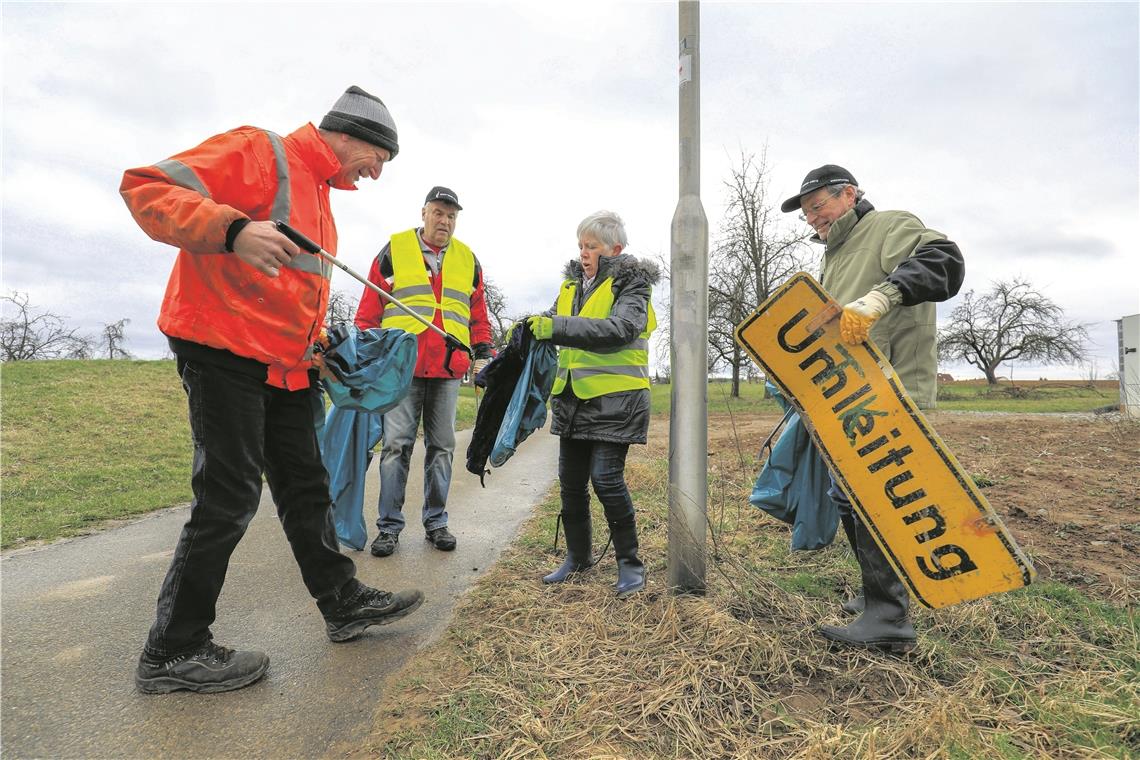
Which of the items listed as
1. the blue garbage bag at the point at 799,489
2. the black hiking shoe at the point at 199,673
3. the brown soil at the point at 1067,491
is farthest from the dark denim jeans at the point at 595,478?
the black hiking shoe at the point at 199,673

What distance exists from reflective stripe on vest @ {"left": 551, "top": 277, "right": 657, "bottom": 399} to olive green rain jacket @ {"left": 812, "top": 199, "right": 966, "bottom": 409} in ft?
3.03

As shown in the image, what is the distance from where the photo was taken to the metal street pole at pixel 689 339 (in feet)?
8.50

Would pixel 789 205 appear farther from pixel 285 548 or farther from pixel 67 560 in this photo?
pixel 67 560

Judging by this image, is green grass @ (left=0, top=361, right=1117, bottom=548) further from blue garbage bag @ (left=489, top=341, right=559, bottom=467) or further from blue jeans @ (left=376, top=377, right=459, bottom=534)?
blue jeans @ (left=376, top=377, right=459, bottom=534)

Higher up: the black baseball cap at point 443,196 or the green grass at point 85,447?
the black baseball cap at point 443,196

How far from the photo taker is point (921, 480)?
6.74 ft

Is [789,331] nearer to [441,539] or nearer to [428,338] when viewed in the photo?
[428,338]

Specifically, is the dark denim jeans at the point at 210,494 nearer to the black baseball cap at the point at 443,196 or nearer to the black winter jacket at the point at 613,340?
the black winter jacket at the point at 613,340

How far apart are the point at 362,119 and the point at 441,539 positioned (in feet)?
8.29

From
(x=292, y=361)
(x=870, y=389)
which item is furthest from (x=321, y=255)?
(x=870, y=389)

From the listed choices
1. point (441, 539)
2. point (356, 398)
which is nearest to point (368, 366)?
point (356, 398)

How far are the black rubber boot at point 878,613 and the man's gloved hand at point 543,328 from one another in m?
1.52

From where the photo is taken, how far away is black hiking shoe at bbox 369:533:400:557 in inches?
142

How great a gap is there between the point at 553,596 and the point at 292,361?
1615 mm
